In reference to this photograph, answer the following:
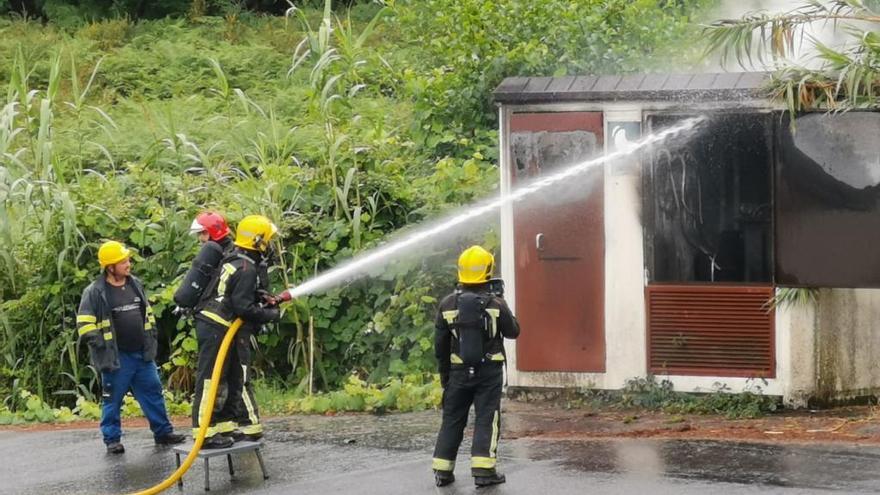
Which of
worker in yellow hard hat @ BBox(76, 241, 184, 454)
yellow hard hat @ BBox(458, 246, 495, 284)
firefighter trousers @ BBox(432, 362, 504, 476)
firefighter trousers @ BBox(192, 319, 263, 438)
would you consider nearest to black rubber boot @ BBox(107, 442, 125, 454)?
worker in yellow hard hat @ BBox(76, 241, 184, 454)

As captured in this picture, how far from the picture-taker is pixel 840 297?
10.5 metres

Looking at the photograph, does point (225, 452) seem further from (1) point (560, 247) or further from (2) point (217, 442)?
(1) point (560, 247)

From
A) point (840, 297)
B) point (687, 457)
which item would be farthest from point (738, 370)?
point (687, 457)

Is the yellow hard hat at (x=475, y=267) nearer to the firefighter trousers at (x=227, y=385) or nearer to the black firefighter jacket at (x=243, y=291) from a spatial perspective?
the black firefighter jacket at (x=243, y=291)

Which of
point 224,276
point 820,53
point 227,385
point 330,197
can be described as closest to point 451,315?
point 224,276

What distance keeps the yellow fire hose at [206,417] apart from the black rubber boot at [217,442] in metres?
0.13

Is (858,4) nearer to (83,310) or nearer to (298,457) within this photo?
(298,457)

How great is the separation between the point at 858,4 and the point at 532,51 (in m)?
3.72

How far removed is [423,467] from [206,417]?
4.56ft

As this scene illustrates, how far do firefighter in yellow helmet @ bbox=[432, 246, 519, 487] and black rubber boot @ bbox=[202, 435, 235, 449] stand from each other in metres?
1.53

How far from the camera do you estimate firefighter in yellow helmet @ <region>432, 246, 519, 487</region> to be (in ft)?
27.7

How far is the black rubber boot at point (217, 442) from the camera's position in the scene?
9.40m

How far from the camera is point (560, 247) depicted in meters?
10.9

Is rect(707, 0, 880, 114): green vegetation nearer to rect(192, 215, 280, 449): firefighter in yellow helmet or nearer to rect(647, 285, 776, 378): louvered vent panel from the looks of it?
rect(647, 285, 776, 378): louvered vent panel
